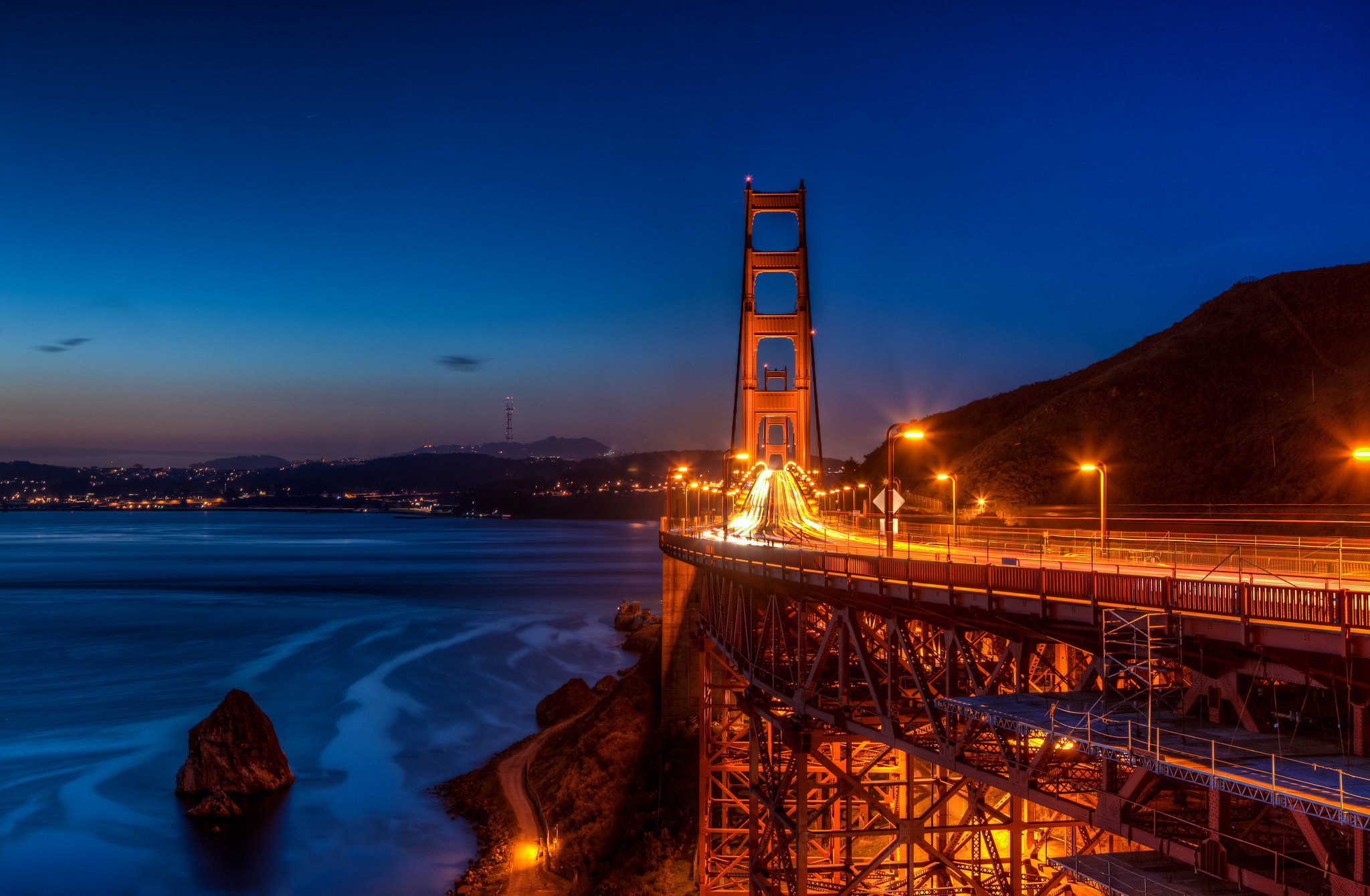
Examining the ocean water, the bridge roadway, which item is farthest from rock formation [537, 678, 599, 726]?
the bridge roadway

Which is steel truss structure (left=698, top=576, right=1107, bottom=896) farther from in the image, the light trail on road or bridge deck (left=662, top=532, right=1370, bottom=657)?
the light trail on road

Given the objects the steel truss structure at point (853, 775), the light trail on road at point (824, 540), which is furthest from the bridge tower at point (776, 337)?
the steel truss structure at point (853, 775)

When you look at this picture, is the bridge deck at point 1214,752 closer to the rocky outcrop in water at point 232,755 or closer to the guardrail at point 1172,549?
the guardrail at point 1172,549

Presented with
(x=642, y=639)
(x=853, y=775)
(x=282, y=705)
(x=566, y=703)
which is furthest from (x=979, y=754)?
(x=282, y=705)

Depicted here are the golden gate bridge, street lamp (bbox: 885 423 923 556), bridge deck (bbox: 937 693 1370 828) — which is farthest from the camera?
street lamp (bbox: 885 423 923 556)

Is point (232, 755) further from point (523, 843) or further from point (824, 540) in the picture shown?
point (824, 540)

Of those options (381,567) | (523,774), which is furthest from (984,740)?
(381,567)
